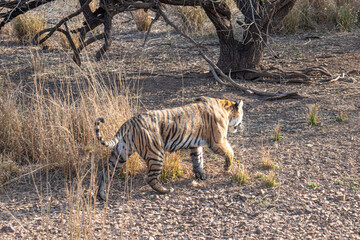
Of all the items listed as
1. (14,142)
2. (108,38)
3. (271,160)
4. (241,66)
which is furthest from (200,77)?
(14,142)

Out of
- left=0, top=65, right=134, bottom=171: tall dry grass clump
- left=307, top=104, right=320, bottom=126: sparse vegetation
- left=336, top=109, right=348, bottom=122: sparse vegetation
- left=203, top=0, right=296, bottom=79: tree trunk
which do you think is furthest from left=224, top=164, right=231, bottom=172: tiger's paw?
left=203, top=0, right=296, bottom=79: tree trunk

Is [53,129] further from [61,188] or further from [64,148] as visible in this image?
[61,188]

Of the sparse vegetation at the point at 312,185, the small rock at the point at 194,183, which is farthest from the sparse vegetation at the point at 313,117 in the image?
the small rock at the point at 194,183

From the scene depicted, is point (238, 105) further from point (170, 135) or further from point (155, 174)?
point (155, 174)

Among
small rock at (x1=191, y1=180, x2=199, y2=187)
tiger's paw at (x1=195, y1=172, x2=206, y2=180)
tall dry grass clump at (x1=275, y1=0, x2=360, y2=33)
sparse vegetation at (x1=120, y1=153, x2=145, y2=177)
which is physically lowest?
small rock at (x1=191, y1=180, x2=199, y2=187)

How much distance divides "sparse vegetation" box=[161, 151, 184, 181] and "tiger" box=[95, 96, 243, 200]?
0.18 meters

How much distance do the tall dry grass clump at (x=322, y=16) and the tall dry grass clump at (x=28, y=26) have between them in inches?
217

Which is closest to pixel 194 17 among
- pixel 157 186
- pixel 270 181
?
pixel 270 181

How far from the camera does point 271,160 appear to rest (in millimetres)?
5039

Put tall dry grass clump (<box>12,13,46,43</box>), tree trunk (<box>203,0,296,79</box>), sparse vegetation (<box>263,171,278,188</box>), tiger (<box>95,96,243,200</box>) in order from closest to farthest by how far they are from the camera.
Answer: tiger (<box>95,96,243,200</box>) < sparse vegetation (<box>263,171,278,188</box>) < tree trunk (<box>203,0,296,79</box>) < tall dry grass clump (<box>12,13,46,43</box>)

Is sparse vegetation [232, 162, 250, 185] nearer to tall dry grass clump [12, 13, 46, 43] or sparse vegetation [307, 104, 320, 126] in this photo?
sparse vegetation [307, 104, 320, 126]

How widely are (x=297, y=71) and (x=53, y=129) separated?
181 inches

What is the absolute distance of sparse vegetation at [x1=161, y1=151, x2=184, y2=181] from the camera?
4.62 meters

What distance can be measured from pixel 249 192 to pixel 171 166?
2.72ft
